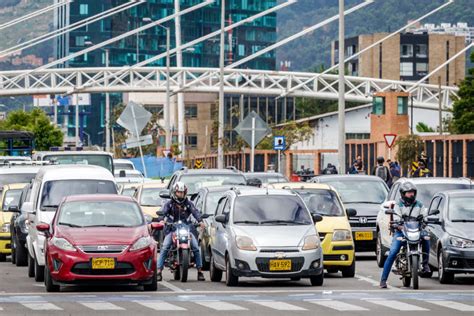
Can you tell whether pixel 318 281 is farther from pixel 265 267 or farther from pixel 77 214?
pixel 77 214

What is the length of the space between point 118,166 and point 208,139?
105995 mm

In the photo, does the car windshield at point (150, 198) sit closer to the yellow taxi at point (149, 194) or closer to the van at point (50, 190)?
the yellow taxi at point (149, 194)

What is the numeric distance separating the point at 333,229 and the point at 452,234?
3.35 metres

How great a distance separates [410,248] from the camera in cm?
2448

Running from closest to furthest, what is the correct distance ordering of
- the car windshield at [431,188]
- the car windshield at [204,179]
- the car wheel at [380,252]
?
the car wheel at [380,252], the car windshield at [431,188], the car windshield at [204,179]

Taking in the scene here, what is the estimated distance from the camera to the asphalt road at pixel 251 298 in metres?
20.9

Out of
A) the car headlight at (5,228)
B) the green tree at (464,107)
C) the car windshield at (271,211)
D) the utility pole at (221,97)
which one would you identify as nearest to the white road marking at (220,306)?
the car windshield at (271,211)


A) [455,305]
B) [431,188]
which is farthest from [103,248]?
[431,188]

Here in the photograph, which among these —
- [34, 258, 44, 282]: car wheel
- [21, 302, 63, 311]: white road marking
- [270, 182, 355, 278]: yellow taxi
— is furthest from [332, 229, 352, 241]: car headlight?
[21, 302, 63, 311]: white road marking

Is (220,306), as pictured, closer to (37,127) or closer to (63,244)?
(63,244)

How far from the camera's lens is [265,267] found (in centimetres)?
2481

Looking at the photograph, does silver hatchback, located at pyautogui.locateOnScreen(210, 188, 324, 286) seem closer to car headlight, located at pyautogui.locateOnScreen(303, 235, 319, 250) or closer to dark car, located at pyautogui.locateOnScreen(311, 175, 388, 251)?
car headlight, located at pyautogui.locateOnScreen(303, 235, 319, 250)

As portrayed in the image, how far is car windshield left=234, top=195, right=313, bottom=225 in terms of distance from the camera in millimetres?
25844

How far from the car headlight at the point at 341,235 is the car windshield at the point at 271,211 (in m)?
2.17
